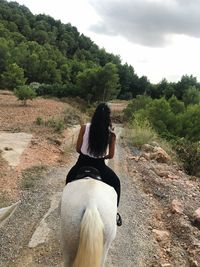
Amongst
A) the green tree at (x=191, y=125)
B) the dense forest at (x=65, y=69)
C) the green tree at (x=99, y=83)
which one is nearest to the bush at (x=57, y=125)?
the green tree at (x=191, y=125)

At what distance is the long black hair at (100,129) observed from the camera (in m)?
4.54

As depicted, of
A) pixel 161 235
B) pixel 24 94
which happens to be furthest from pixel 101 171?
pixel 24 94

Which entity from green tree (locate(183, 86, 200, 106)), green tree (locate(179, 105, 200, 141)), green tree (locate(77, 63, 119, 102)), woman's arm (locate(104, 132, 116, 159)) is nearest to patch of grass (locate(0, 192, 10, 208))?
woman's arm (locate(104, 132, 116, 159))

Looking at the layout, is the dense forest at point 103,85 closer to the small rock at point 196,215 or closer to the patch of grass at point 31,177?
the patch of grass at point 31,177

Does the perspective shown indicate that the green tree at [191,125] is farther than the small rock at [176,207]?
Yes

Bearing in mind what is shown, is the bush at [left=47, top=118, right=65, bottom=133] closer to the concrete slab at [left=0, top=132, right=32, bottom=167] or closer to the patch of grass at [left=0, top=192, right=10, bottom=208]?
the concrete slab at [left=0, top=132, right=32, bottom=167]

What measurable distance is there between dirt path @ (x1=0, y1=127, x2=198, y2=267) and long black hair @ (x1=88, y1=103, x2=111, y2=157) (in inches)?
68.8

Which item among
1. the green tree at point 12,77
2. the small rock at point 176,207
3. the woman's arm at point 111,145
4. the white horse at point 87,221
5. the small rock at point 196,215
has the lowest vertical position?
the green tree at point 12,77

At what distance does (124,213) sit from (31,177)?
2442 mm

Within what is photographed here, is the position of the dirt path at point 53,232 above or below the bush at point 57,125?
above

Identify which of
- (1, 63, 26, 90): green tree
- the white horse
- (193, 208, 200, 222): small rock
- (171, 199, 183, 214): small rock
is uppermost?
the white horse

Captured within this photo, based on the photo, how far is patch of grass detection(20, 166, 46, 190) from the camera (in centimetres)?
827

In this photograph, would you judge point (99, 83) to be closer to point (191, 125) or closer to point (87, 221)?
point (191, 125)

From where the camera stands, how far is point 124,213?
748cm
